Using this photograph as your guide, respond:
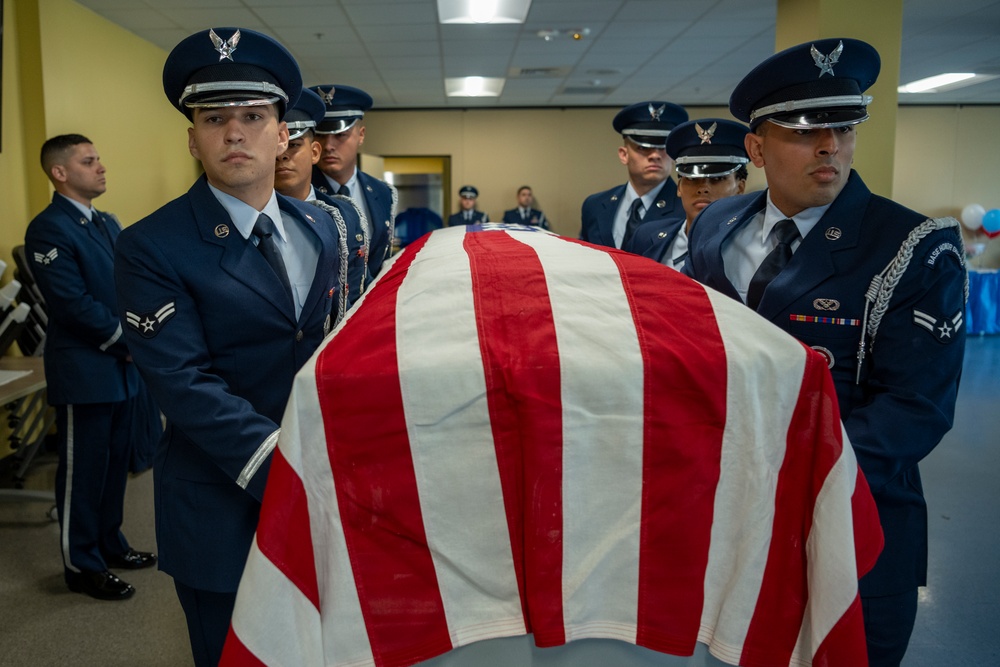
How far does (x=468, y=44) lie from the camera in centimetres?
723

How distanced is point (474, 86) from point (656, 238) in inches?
305

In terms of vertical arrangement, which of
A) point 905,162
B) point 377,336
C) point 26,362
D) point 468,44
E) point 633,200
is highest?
point 468,44

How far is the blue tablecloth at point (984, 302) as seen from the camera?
9.51 meters

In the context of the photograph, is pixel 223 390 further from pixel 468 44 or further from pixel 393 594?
pixel 468 44

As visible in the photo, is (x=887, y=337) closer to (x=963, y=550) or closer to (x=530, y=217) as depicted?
(x=963, y=550)

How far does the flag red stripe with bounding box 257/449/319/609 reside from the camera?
810mm

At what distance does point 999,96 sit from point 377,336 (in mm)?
12876

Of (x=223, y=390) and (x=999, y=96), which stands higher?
(x=999, y=96)

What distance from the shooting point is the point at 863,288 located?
128 centimetres

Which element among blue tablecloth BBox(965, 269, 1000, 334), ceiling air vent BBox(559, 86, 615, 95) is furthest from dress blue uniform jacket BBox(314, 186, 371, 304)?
blue tablecloth BBox(965, 269, 1000, 334)

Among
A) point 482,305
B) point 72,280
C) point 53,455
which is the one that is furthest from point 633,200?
point 53,455

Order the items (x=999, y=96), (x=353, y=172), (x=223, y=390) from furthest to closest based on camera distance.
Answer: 1. (x=999, y=96)
2. (x=353, y=172)
3. (x=223, y=390)

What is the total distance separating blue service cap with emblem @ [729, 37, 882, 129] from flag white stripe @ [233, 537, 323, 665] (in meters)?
1.25

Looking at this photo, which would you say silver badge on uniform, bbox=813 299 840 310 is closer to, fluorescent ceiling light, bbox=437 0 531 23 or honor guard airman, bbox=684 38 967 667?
honor guard airman, bbox=684 38 967 667
